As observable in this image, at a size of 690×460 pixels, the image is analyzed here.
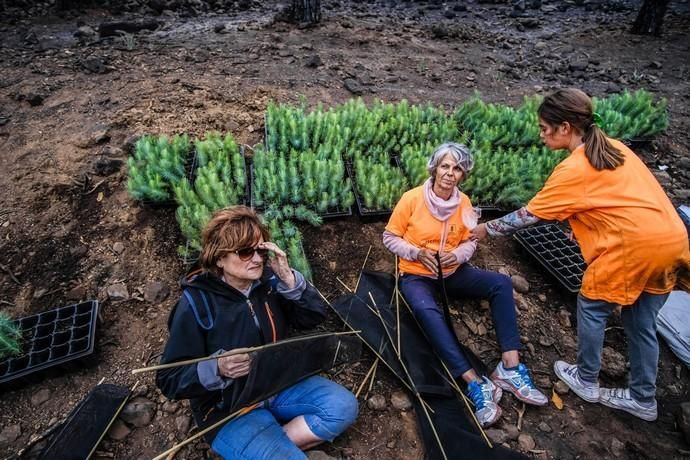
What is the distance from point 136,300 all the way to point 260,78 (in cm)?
443

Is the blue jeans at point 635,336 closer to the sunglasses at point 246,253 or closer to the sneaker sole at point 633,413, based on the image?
the sneaker sole at point 633,413

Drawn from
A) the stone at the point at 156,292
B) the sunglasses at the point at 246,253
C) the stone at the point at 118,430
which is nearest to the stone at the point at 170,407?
the stone at the point at 118,430

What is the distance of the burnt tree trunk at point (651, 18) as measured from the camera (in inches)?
358

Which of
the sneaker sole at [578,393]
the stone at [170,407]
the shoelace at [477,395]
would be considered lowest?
the stone at [170,407]

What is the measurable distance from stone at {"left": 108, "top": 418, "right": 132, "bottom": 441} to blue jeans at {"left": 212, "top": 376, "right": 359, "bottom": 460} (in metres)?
0.75

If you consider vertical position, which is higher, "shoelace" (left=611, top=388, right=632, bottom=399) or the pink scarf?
the pink scarf

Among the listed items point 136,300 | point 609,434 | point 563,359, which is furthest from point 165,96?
point 609,434

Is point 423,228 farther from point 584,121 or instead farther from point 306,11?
point 306,11

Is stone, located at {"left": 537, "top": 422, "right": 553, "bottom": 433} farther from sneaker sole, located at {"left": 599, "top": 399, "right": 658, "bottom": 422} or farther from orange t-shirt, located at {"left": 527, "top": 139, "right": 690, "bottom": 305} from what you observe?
orange t-shirt, located at {"left": 527, "top": 139, "right": 690, "bottom": 305}

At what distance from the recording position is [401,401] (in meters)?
2.61

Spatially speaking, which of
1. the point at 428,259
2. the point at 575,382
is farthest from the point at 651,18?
the point at 428,259

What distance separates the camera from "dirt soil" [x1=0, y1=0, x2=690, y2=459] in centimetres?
254

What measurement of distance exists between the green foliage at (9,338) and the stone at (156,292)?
2.68ft

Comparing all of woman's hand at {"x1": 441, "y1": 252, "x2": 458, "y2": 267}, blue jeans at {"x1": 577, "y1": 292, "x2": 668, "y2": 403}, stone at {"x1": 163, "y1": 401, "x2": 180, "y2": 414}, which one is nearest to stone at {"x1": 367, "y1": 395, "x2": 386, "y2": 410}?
woman's hand at {"x1": 441, "y1": 252, "x2": 458, "y2": 267}
